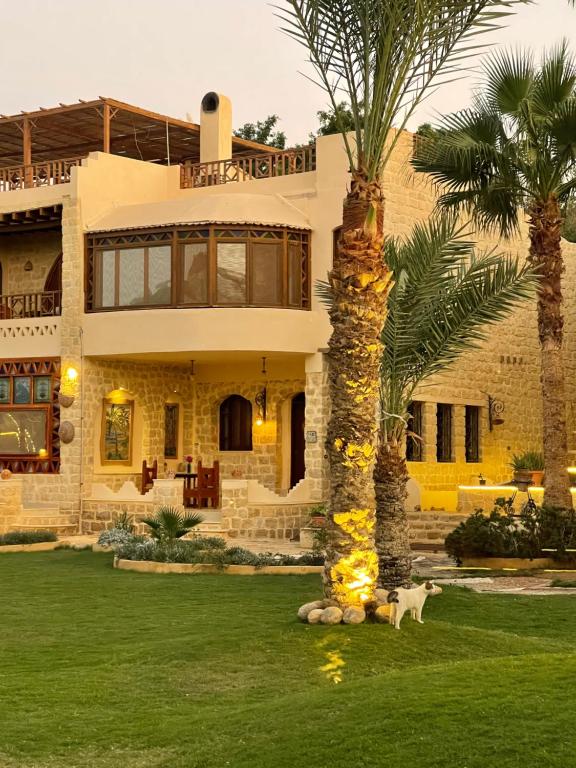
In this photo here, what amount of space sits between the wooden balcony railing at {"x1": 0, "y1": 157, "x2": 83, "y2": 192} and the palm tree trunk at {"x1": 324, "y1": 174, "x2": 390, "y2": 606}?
1649cm

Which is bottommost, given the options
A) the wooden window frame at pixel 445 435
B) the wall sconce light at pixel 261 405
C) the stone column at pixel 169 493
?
the stone column at pixel 169 493

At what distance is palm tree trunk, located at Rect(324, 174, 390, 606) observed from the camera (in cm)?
1221

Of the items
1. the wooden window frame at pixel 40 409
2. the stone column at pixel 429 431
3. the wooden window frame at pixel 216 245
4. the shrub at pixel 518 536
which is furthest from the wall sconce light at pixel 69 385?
the shrub at pixel 518 536

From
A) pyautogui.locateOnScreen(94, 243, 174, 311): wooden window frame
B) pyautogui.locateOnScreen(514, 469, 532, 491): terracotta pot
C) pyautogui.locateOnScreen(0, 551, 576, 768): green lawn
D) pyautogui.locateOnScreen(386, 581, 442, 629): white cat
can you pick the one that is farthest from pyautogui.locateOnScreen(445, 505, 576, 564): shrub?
pyautogui.locateOnScreen(94, 243, 174, 311): wooden window frame

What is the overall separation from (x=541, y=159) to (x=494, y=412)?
10259mm

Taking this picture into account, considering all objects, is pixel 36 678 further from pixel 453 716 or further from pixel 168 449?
pixel 168 449

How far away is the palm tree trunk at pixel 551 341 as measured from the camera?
64.5ft

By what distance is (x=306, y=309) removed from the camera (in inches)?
1015

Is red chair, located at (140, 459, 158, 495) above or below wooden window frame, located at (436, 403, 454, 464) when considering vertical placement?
below

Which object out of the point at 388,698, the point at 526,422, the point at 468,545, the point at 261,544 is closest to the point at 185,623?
the point at 388,698

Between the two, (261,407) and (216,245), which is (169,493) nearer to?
(261,407)

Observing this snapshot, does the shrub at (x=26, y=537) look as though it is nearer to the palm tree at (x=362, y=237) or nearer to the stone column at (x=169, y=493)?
the stone column at (x=169, y=493)

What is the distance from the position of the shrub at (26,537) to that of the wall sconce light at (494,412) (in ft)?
35.4

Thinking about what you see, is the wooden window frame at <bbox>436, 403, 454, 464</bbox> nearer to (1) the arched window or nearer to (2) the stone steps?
(1) the arched window
